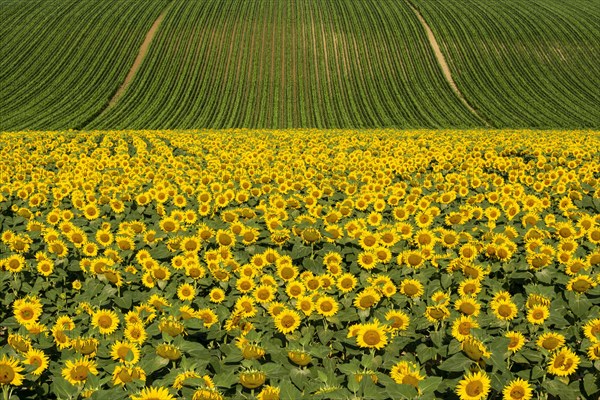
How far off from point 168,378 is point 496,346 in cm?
→ 228

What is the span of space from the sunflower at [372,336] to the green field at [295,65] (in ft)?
122

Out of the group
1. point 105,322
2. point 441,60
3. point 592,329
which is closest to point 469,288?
point 592,329

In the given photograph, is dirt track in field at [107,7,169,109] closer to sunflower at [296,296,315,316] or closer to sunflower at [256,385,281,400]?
sunflower at [296,296,315,316]

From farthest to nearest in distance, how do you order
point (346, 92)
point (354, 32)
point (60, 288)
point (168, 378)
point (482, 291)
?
point (354, 32) < point (346, 92) < point (60, 288) < point (482, 291) < point (168, 378)

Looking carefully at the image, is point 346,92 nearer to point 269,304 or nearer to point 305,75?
point 305,75

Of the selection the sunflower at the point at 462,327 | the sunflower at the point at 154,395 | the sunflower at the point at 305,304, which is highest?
the sunflower at the point at 154,395

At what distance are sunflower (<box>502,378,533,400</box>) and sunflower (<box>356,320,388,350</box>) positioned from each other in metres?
0.86

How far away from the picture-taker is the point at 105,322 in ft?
11.5

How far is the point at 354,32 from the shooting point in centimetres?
5869

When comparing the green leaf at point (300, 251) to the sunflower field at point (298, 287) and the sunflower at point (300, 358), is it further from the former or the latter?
the sunflower at point (300, 358)

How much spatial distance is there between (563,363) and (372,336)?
1318 millimetres

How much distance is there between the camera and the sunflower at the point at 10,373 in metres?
2.63

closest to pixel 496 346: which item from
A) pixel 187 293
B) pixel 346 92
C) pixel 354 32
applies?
pixel 187 293

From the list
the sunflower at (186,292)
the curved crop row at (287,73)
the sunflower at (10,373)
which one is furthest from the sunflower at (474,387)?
the curved crop row at (287,73)
